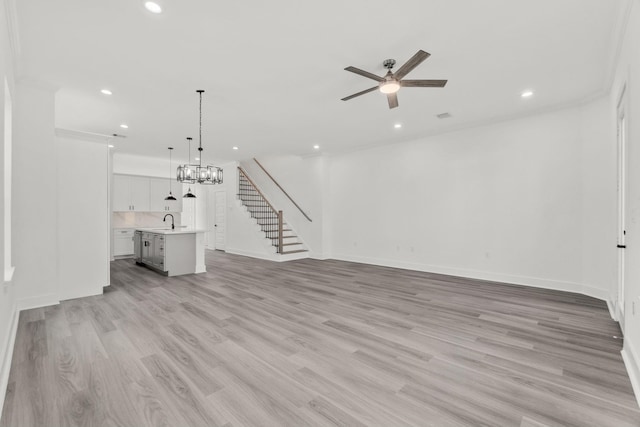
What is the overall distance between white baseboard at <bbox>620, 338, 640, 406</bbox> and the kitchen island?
641cm

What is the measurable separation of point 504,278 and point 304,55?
5.13 meters

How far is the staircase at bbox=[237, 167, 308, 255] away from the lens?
843 cm

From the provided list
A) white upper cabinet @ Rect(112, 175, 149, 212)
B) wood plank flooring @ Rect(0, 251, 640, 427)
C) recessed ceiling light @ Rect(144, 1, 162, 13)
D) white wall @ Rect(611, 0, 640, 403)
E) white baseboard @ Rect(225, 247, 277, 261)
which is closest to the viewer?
wood plank flooring @ Rect(0, 251, 640, 427)

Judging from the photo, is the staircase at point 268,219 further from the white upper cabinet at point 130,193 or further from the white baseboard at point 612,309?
the white baseboard at point 612,309

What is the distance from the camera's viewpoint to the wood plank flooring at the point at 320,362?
6.16 ft

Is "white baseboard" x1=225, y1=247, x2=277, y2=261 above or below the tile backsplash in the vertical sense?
below

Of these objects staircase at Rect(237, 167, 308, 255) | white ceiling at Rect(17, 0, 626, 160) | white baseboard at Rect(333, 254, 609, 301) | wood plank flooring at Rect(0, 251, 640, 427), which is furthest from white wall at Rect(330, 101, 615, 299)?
staircase at Rect(237, 167, 308, 255)

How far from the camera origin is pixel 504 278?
5.43 metres

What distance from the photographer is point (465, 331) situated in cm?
319

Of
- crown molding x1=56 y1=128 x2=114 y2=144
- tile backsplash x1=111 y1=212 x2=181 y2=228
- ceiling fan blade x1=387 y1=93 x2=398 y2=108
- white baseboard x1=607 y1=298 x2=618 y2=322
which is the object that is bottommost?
white baseboard x1=607 y1=298 x2=618 y2=322

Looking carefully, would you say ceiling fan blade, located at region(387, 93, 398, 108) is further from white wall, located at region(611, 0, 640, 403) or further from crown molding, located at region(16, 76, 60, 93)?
crown molding, located at region(16, 76, 60, 93)

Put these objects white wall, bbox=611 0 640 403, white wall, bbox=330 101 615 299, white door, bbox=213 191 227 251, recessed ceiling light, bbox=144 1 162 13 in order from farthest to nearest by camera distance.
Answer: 1. white door, bbox=213 191 227 251
2. white wall, bbox=330 101 615 299
3. recessed ceiling light, bbox=144 1 162 13
4. white wall, bbox=611 0 640 403

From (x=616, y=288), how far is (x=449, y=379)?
3.26 m

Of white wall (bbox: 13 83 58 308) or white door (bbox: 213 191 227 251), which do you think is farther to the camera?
white door (bbox: 213 191 227 251)
